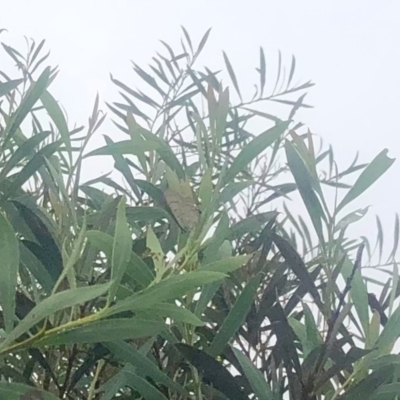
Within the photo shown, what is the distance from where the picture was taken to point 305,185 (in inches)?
11.0

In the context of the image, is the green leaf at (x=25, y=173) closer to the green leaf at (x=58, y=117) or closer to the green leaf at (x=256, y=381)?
the green leaf at (x=58, y=117)

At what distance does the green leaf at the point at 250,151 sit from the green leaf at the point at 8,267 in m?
0.10

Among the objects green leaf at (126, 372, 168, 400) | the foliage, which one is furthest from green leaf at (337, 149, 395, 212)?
green leaf at (126, 372, 168, 400)

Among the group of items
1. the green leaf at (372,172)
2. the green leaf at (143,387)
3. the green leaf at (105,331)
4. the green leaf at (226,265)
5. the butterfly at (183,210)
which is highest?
the green leaf at (372,172)

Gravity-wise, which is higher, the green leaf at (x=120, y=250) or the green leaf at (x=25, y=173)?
the green leaf at (x=25, y=173)

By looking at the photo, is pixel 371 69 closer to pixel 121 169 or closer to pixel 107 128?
pixel 107 128

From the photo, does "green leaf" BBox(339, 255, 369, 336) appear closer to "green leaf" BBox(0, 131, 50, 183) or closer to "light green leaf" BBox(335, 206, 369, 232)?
"light green leaf" BBox(335, 206, 369, 232)

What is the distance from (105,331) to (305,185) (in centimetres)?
11

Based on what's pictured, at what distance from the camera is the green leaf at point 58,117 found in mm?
287

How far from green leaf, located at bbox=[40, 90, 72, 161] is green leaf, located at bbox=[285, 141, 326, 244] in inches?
3.5

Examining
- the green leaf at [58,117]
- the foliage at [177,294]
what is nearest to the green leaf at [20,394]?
the foliage at [177,294]

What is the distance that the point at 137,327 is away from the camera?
22 centimetres

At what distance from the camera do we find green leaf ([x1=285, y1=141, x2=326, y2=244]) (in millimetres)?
280

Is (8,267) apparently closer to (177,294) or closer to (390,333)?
(177,294)
